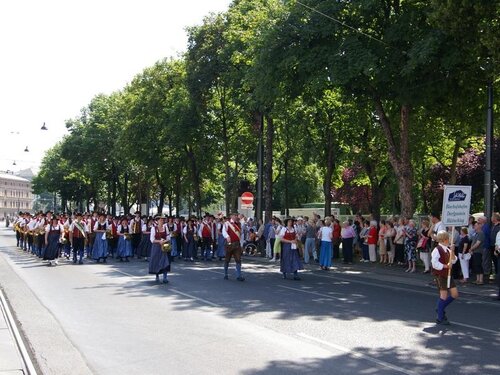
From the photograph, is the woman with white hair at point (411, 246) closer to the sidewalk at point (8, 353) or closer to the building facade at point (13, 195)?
the sidewalk at point (8, 353)

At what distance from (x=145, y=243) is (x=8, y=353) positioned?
17592mm

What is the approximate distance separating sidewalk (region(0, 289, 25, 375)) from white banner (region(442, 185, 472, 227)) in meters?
9.82

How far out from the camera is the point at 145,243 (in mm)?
25016

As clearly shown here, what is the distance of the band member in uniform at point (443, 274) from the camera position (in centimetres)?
1028

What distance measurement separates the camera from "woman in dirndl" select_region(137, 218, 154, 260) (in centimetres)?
2438

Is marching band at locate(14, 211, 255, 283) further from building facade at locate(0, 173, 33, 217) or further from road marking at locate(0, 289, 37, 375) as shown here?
building facade at locate(0, 173, 33, 217)

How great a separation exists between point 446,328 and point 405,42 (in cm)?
1158

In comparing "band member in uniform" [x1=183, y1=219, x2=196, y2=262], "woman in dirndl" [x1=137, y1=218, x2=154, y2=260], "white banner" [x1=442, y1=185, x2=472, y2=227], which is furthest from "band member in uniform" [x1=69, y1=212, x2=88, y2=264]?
"white banner" [x1=442, y1=185, x2=472, y2=227]

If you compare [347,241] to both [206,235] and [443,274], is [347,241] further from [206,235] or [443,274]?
[443,274]

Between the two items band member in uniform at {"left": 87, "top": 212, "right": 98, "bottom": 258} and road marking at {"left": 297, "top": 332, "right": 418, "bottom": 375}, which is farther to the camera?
band member in uniform at {"left": 87, "top": 212, "right": 98, "bottom": 258}

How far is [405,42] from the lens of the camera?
752 inches

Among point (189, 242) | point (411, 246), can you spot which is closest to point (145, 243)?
point (189, 242)

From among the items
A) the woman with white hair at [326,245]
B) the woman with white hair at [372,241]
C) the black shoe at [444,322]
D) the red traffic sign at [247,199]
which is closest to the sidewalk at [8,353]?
the black shoe at [444,322]

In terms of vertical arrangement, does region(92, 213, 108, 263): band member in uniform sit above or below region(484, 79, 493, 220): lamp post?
below
